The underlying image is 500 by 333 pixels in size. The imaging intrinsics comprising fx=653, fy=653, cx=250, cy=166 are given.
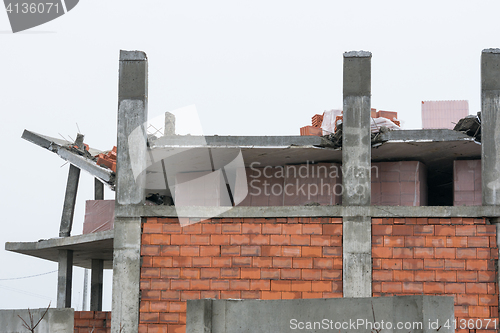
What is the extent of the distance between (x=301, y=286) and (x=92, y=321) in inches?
196

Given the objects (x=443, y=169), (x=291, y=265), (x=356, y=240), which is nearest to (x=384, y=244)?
(x=356, y=240)

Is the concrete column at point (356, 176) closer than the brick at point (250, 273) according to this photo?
Yes

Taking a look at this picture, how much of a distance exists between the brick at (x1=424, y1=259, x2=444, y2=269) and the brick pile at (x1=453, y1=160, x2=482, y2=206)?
1541mm

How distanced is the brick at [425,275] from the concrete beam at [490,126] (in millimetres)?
1627

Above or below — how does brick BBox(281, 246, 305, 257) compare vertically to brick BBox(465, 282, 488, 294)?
above

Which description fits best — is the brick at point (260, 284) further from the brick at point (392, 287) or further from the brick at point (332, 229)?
the brick at point (392, 287)

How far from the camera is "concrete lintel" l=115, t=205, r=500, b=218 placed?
38.9 ft

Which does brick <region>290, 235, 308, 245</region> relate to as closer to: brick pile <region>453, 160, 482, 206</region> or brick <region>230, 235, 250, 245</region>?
brick <region>230, 235, 250, 245</region>

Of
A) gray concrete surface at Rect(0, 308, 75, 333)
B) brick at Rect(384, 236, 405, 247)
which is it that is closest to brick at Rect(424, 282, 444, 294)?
brick at Rect(384, 236, 405, 247)

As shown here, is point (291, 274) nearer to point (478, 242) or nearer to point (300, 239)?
point (300, 239)

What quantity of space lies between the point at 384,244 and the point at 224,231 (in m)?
2.94

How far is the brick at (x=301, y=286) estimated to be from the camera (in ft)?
38.9

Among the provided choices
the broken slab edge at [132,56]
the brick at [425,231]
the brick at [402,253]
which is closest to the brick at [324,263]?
the brick at [402,253]

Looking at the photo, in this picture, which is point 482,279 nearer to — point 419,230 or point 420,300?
point 419,230
